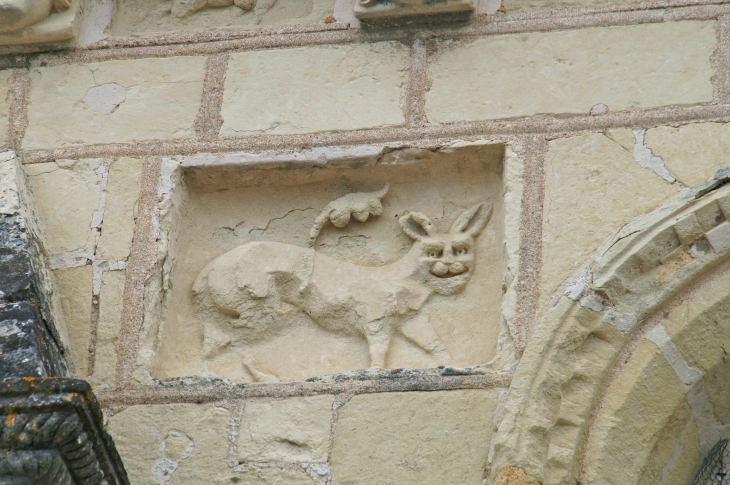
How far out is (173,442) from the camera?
10.8ft

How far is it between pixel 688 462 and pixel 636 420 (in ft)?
1.06

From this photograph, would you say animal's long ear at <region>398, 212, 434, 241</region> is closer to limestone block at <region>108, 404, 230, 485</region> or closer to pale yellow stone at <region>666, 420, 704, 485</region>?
limestone block at <region>108, 404, 230, 485</region>

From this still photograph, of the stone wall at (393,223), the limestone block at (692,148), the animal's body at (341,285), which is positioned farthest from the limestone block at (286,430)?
the limestone block at (692,148)

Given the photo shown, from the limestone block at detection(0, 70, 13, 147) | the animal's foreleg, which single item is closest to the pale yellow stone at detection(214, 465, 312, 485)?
the animal's foreleg

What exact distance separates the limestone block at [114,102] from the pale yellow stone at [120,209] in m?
0.14

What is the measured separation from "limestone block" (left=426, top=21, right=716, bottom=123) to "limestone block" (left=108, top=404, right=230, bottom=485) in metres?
1.32

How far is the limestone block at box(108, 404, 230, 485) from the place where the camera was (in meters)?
3.24

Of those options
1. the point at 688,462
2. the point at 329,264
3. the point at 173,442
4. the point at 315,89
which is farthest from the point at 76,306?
the point at 688,462

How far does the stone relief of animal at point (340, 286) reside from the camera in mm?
3553

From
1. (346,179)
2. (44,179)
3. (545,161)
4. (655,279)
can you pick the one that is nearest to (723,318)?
(655,279)

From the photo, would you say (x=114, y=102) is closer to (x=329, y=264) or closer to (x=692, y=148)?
(x=329, y=264)

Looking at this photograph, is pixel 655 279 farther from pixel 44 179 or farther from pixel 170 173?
pixel 44 179

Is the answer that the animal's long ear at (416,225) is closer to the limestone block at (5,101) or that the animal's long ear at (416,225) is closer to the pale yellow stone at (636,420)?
the pale yellow stone at (636,420)

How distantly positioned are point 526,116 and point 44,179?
1730 mm
